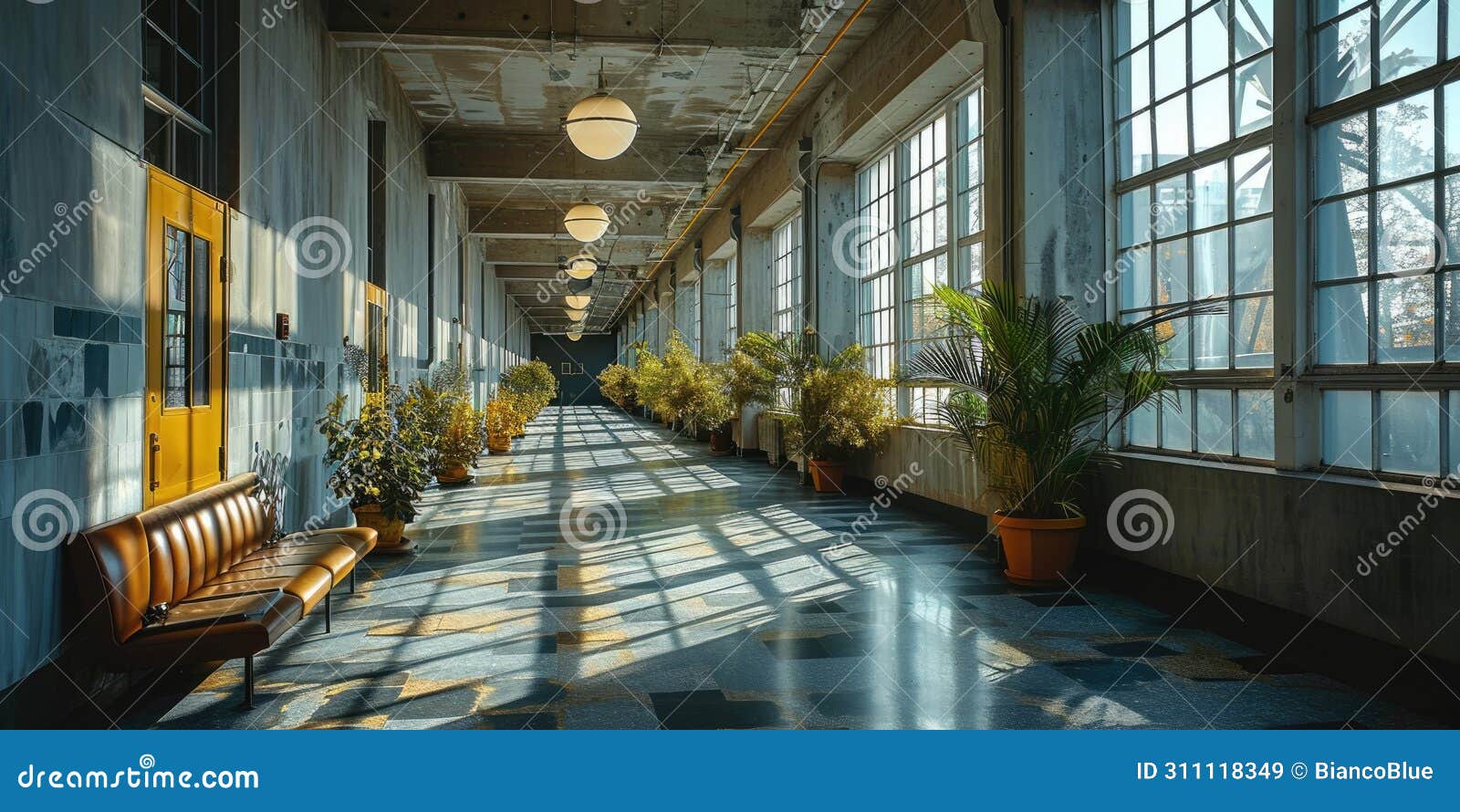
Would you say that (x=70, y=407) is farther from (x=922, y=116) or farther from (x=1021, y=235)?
(x=922, y=116)

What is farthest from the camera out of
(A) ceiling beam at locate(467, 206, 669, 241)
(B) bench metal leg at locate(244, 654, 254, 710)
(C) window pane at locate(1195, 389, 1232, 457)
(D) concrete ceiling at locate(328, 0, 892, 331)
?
(A) ceiling beam at locate(467, 206, 669, 241)

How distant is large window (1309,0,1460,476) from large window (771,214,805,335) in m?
8.64

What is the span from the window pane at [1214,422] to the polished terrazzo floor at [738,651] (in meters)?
0.91

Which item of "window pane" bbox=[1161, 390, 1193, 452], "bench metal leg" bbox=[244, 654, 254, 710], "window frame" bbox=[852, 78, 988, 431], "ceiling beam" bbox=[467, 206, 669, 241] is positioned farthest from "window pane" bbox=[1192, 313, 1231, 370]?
"ceiling beam" bbox=[467, 206, 669, 241]

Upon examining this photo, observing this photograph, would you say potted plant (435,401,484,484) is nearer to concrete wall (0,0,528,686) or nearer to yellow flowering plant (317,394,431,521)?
yellow flowering plant (317,394,431,521)

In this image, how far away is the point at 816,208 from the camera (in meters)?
11.4

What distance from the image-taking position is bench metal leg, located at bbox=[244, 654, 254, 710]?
135 inches

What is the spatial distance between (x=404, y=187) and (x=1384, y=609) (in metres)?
9.44

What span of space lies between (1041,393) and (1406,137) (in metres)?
2.09

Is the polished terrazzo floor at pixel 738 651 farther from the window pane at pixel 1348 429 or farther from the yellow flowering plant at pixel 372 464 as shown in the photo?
the window pane at pixel 1348 429

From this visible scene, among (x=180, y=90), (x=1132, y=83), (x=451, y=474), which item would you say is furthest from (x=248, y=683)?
(x=451, y=474)

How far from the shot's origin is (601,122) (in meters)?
Answer: 6.98

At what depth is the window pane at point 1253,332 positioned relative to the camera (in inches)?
186

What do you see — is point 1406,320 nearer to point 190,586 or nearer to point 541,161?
point 190,586
